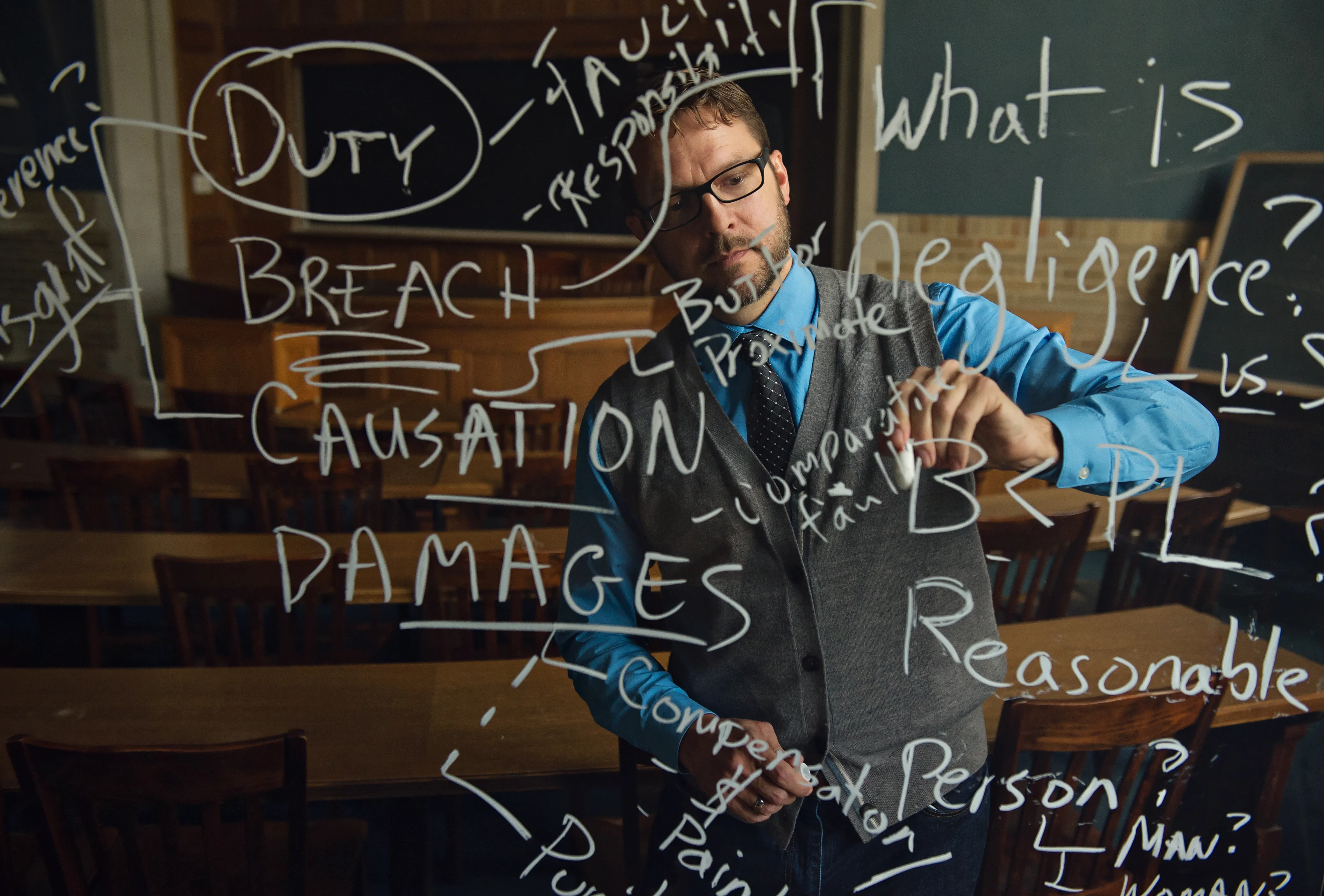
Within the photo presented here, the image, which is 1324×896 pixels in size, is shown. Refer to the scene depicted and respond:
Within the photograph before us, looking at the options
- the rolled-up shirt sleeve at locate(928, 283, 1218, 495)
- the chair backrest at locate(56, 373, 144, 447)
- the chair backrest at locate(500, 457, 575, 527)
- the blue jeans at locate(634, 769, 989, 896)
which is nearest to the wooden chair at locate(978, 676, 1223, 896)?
the blue jeans at locate(634, 769, 989, 896)

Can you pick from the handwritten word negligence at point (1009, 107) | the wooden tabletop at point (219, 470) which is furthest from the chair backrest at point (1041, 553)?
the wooden tabletop at point (219, 470)

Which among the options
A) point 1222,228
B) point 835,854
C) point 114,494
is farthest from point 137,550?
point 1222,228

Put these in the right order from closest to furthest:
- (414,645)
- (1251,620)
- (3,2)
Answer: (3,2) → (1251,620) → (414,645)

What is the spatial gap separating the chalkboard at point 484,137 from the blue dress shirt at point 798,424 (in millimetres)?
251

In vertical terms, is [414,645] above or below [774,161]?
below

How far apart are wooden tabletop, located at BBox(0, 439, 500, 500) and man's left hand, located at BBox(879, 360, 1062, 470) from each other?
0.55 m

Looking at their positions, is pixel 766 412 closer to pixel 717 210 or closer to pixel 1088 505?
pixel 717 210

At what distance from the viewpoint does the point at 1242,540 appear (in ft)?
4.02

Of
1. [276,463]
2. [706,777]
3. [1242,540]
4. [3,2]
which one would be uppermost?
[3,2]

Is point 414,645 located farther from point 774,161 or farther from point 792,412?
point 774,161

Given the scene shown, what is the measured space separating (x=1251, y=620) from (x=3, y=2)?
6.71 feet

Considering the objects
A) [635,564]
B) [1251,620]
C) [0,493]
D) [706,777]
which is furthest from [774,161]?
[0,493]

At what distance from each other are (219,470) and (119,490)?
0.75 feet

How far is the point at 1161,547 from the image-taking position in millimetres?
1190
